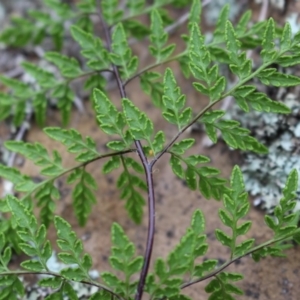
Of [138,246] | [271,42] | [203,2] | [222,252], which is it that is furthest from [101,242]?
[203,2]

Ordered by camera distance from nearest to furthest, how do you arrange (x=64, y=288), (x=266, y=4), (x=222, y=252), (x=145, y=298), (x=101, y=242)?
(x=64, y=288), (x=145, y=298), (x=222, y=252), (x=101, y=242), (x=266, y=4)

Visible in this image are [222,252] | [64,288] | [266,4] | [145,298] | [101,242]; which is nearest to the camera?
[64,288]

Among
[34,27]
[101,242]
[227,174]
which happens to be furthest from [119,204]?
[34,27]

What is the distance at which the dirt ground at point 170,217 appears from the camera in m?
2.35

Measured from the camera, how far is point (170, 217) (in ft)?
8.91

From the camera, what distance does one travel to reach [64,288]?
6.64 ft

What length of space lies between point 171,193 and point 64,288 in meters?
0.93

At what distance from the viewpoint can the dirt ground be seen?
7.72 ft

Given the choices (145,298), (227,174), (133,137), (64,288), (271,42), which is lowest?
(145,298)

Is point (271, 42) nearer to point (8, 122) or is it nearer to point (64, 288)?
point (64, 288)

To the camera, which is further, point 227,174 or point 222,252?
point 227,174

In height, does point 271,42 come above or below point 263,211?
above

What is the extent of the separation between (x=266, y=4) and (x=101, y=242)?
162cm

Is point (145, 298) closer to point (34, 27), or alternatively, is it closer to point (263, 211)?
point (263, 211)
